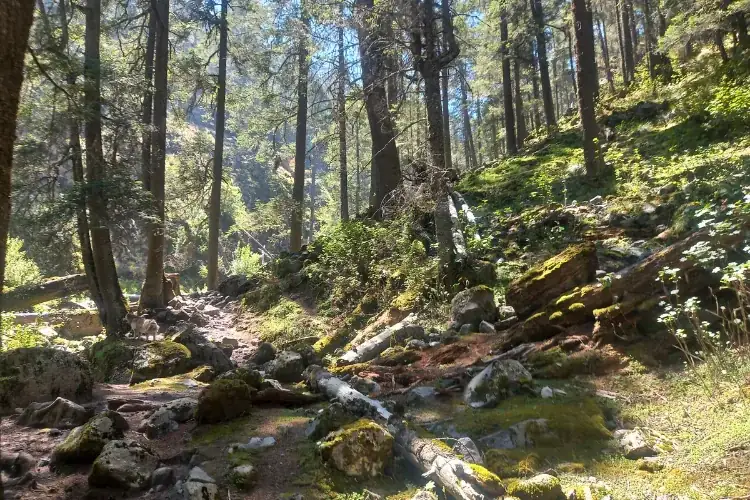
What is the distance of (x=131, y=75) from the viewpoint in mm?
12094

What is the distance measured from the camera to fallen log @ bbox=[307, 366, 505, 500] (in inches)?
126

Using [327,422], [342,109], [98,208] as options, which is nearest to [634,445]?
[327,422]

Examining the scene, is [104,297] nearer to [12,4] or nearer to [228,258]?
[12,4]

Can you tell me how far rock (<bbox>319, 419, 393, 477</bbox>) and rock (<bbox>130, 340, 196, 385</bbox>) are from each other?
5023 mm

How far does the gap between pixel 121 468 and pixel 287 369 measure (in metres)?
3.89

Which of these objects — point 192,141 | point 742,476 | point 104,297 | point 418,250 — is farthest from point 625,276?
point 192,141

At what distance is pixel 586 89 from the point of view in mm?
13406

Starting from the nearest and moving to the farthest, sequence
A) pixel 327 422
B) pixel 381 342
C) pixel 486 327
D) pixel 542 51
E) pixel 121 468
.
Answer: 1. pixel 121 468
2. pixel 327 422
3. pixel 486 327
4. pixel 381 342
5. pixel 542 51

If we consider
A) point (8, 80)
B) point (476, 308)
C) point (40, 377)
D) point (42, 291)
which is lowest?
point (40, 377)

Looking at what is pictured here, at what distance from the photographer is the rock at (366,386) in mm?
5863

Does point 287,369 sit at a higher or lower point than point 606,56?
lower

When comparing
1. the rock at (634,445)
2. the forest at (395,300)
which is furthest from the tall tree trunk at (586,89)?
the rock at (634,445)

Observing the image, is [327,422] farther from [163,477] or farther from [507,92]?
[507,92]

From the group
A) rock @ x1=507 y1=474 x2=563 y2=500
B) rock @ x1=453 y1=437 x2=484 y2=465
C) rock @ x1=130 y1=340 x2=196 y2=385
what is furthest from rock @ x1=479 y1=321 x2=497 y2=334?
rock @ x1=130 y1=340 x2=196 y2=385
